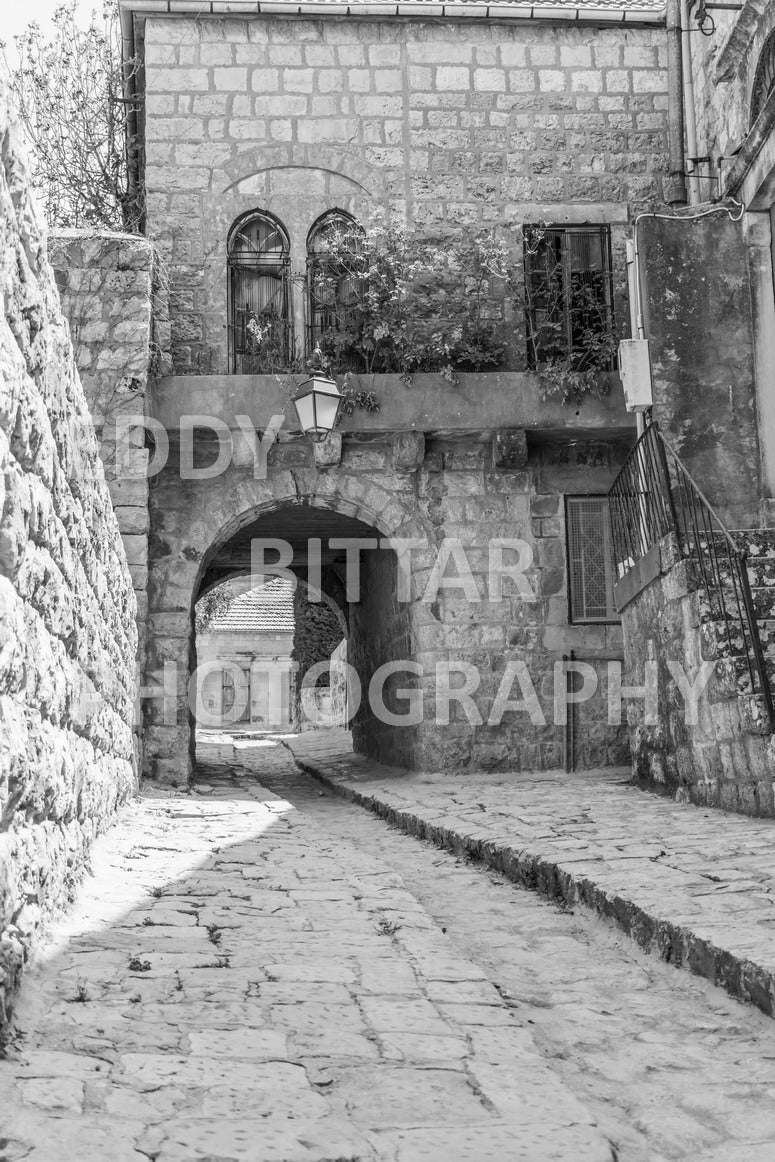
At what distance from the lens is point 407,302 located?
402 inches

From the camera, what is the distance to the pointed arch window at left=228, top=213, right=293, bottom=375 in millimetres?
10492

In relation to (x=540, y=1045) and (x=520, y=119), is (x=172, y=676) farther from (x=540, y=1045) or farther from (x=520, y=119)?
(x=540, y=1045)

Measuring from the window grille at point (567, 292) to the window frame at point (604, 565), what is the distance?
1112 mm

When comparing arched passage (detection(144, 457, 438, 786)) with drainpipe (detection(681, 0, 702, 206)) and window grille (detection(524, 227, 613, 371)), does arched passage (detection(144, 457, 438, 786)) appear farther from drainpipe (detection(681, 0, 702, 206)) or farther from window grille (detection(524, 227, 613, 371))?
drainpipe (detection(681, 0, 702, 206))

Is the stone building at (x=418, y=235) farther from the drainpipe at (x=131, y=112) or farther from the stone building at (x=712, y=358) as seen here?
the stone building at (x=712, y=358)

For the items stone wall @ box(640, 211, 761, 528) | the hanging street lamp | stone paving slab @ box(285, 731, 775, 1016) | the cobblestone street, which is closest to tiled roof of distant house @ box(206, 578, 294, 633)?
the hanging street lamp

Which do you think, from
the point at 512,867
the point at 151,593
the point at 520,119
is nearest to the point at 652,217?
the point at 520,119

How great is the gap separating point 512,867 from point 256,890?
1.28m

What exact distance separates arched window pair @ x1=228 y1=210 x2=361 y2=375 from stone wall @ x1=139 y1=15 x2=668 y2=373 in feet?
0.35

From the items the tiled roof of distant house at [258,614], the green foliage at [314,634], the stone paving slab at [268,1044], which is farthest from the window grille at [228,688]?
the stone paving slab at [268,1044]

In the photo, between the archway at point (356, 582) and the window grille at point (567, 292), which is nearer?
the window grille at point (567, 292)

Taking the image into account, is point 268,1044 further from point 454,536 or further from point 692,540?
point 454,536

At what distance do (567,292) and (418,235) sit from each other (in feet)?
4.62

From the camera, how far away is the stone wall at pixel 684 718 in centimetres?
602
